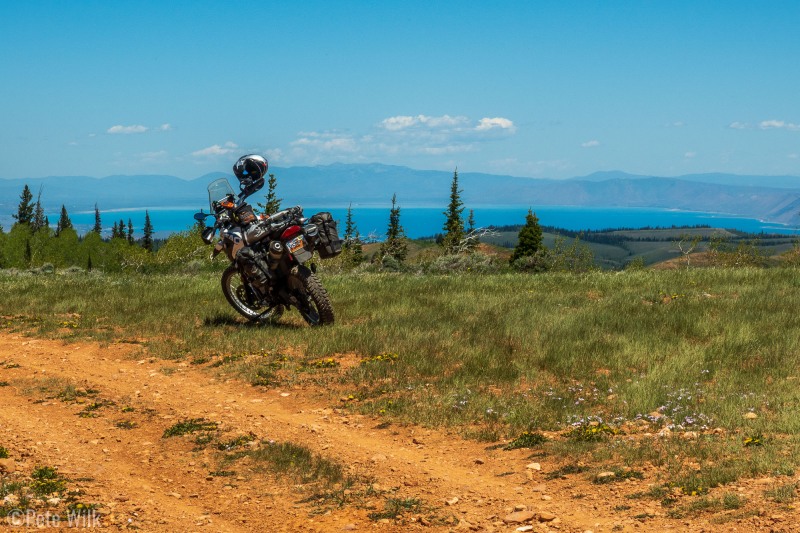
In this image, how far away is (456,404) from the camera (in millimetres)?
9578

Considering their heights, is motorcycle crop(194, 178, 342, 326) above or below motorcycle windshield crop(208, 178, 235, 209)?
below

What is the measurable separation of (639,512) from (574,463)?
4.47ft

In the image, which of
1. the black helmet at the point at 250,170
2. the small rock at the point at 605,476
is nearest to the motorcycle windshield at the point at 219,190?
the black helmet at the point at 250,170

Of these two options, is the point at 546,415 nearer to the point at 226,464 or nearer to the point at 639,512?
the point at 639,512

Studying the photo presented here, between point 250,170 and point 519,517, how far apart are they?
10.4 meters

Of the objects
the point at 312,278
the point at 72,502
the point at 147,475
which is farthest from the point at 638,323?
the point at 72,502

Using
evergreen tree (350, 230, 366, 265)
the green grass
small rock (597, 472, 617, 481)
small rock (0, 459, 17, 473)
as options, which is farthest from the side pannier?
evergreen tree (350, 230, 366, 265)

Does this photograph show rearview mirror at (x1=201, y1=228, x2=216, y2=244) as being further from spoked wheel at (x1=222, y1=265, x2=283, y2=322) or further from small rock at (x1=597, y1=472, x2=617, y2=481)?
small rock at (x1=597, y1=472, x2=617, y2=481)

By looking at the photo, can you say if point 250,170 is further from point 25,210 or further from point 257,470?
point 25,210

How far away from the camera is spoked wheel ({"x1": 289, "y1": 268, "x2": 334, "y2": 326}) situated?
46.2ft

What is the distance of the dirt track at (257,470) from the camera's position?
6.16 metres

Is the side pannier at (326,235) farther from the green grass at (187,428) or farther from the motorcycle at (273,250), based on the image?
the green grass at (187,428)

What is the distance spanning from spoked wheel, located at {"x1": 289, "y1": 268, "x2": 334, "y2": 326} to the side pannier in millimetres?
605

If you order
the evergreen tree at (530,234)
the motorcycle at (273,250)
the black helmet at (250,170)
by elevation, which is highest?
the black helmet at (250,170)
